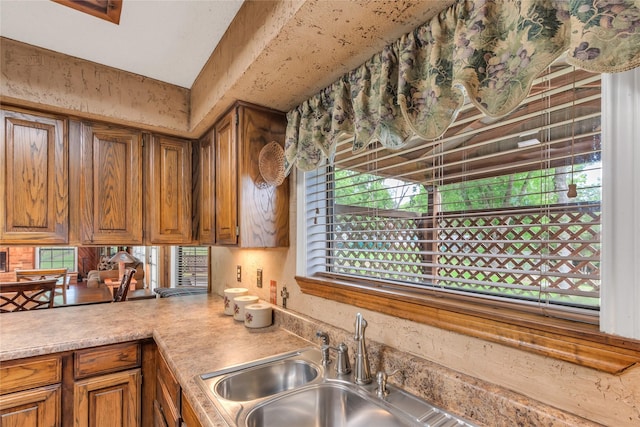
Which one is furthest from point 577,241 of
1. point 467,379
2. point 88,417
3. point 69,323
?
point 69,323

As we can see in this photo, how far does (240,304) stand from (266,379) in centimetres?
64

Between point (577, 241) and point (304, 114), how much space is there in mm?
1162

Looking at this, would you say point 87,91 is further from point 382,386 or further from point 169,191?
point 382,386

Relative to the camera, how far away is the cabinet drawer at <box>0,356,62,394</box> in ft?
4.49

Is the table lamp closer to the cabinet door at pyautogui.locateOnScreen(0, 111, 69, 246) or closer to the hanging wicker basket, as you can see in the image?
the cabinet door at pyautogui.locateOnScreen(0, 111, 69, 246)

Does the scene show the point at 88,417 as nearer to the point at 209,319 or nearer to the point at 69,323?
the point at 69,323

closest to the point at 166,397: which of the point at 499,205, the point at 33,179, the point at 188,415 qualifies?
the point at 188,415

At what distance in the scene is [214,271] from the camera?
2.71 metres

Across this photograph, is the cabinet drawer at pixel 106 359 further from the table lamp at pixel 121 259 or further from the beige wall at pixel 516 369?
the table lamp at pixel 121 259

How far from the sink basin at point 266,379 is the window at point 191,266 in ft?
8.54

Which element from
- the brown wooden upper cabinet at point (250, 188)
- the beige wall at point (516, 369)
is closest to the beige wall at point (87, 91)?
the brown wooden upper cabinet at point (250, 188)

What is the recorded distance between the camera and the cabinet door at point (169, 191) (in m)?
2.16

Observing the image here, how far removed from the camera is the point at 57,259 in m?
5.90

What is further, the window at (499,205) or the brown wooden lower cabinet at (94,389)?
the brown wooden lower cabinet at (94,389)
